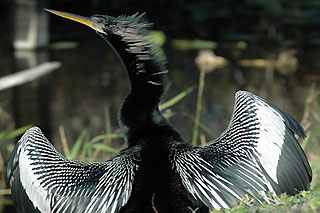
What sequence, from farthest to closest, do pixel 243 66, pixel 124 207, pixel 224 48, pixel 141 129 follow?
1. pixel 224 48
2. pixel 243 66
3. pixel 141 129
4. pixel 124 207

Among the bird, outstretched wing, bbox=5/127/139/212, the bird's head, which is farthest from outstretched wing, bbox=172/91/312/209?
the bird's head

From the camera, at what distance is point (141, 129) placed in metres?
2.50

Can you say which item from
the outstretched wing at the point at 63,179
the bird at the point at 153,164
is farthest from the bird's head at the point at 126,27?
the outstretched wing at the point at 63,179

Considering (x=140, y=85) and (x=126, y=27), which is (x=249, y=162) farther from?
(x=126, y=27)

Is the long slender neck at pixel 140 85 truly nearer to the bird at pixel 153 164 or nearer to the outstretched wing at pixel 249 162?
the bird at pixel 153 164

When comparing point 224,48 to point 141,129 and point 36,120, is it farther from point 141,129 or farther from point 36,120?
point 141,129

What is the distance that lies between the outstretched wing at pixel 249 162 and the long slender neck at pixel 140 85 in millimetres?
295

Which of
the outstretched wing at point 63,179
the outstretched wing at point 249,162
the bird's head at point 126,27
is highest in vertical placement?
the bird's head at point 126,27

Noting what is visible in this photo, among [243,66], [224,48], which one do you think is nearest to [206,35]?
[224,48]

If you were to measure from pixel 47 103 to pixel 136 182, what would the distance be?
160 inches

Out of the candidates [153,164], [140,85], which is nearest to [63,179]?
[153,164]

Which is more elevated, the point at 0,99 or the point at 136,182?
the point at 136,182

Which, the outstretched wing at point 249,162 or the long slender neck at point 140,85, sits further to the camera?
the long slender neck at point 140,85

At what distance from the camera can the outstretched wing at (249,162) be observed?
207 cm
